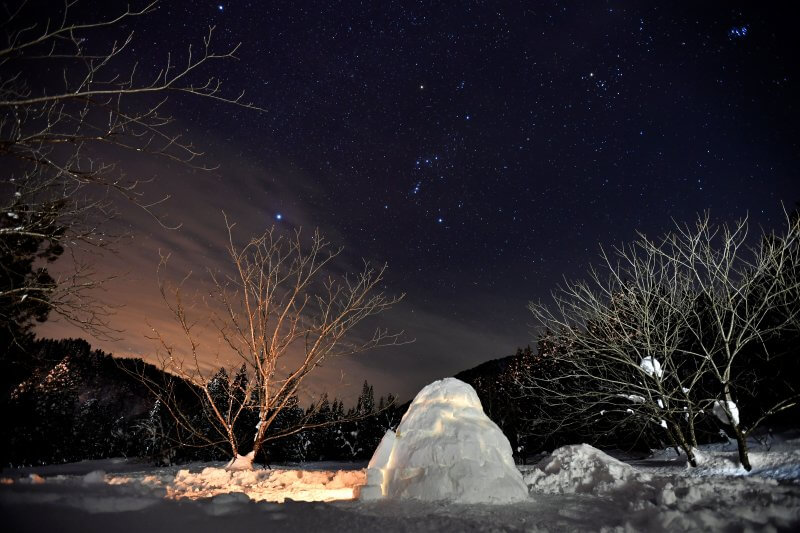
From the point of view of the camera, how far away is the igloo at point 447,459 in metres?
5.75

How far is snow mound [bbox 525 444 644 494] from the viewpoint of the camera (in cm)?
669

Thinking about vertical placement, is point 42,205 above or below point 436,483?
above

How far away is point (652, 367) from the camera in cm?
1091

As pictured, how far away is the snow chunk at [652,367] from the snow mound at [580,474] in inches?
159

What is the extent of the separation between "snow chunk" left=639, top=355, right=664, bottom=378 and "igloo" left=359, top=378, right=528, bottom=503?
21.4 ft

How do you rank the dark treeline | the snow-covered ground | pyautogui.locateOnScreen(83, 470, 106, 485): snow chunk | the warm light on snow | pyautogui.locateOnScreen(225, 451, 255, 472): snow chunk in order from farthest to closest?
the dark treeline → pyautogui.locateOnScreen(225, 451, 255, 472): snow chunk → the warm light on snow → pyautogui.locateOnScreen(83, 470, 106, 485): snow chunk → the snow-covered ground

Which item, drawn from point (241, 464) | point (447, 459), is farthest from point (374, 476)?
point (241, 464)

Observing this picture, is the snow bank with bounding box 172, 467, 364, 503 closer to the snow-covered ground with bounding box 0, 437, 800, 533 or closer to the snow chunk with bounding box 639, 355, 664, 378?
the snow-covered ground with bounding box 0, 437, 800, 533

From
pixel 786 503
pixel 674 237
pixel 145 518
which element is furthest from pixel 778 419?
pixel 145 518

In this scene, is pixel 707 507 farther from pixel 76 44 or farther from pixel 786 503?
pixel 76 44

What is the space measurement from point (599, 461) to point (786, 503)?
A: 3.13 meters

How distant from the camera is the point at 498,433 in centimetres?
673

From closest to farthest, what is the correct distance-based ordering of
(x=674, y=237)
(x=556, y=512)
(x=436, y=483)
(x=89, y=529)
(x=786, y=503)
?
1. (x=89, y=529)
2. (x=786, y=503)
3. (x=556, y=512)
4. (x=436, y=483)
5. (x=674, y=237)

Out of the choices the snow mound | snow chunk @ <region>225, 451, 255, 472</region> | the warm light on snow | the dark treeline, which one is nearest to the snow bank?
the warm light on snow
